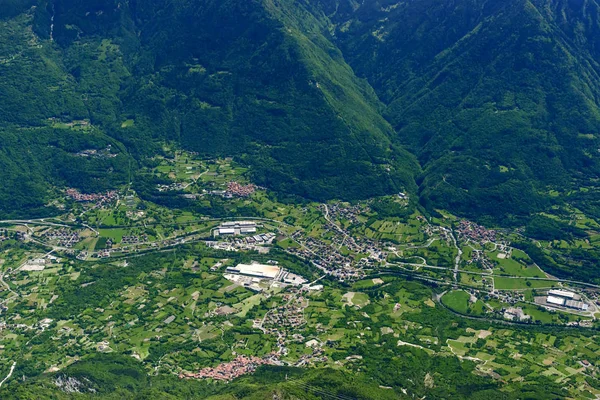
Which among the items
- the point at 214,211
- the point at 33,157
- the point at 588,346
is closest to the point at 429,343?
the point at 588,346

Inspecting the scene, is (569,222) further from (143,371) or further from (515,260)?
(143,371)

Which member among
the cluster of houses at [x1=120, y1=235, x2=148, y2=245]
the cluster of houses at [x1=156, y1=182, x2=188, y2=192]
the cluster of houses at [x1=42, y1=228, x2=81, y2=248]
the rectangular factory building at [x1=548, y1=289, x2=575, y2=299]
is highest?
the cluster of houses at [x1=156, y1=182, x2=188, y2=192]

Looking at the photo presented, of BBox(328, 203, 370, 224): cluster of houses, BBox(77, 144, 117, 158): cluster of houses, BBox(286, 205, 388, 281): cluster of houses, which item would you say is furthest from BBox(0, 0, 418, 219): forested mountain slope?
BBox(286, 205, 388, 281): cluster of houses

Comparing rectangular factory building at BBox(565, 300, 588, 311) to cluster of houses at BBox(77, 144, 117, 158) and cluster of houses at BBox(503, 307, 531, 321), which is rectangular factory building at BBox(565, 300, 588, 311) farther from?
cluster of houses at BBox(77, 144, 117, 158)

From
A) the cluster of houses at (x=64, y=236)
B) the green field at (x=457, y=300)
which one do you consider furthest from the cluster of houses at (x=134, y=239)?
the green field at (x=457, y=300)

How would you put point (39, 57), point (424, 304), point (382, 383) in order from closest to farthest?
point (382, 383), point (424, 304), point (39, 57)
